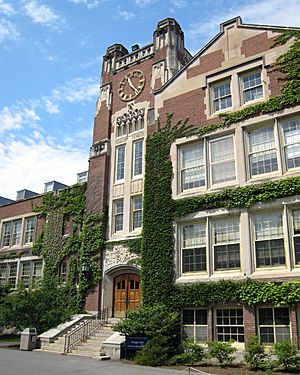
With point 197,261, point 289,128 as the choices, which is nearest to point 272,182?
point 289,128

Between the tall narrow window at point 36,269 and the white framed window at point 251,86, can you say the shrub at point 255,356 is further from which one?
the tall narrow window at point 36,269

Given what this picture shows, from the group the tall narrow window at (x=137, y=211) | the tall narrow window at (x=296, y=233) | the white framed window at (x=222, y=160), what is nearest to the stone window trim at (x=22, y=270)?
the tall narrow window at (x=137, y=211)

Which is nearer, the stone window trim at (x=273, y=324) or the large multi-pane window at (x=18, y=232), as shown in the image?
the stone window trim at (x=273, y=324)

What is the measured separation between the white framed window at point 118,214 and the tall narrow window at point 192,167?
206 inches

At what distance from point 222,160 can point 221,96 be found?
3.30 m

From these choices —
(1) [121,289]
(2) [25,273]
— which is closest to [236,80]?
(1) [121,289]

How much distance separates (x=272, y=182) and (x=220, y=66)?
6.70m

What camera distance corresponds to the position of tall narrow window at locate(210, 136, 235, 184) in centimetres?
1709

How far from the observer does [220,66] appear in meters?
18.8

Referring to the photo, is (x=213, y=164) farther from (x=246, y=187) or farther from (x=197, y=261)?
(x=197, y=261)

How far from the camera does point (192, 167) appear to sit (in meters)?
18.2

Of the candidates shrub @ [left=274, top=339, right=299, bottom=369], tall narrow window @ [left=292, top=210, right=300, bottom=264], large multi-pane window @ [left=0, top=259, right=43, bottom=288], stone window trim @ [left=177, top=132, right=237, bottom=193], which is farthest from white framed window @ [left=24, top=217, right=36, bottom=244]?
shrub @ [left=274, top=339, right=299, bottom=369]

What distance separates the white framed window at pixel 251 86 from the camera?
17422 millimetres

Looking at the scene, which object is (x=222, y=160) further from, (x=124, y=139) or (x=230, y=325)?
(x=124, y=139)
